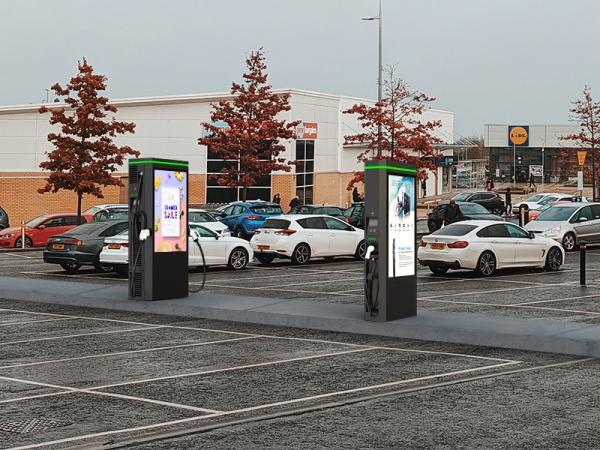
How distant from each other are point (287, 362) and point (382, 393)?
7.20 feet

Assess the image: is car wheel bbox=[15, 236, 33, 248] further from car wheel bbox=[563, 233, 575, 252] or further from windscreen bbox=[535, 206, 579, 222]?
car wheel bbox=[563, 233, 575, 252]

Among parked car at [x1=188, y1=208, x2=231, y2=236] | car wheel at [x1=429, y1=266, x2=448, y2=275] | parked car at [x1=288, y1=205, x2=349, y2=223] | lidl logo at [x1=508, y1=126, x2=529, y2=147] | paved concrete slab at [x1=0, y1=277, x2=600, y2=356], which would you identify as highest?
lidl logo at [x1=508, y1=126, x2=529, y2=147]

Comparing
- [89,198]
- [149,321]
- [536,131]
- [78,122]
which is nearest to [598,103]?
[536,131]

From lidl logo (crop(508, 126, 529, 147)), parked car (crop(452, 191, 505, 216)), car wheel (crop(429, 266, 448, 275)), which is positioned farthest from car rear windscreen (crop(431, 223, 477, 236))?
lidl logo (crop(508, 126, 529, 147))

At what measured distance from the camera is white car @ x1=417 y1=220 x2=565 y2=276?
24.1 m

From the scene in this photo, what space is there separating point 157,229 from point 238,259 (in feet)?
30.0

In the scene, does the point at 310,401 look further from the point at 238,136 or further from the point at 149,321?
the point at 238,136

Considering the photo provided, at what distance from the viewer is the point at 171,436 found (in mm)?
7988

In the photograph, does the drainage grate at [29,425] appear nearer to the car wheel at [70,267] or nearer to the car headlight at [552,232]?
the car wheel at [70,267]

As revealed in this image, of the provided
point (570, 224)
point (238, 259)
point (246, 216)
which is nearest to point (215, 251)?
point (238, 259)

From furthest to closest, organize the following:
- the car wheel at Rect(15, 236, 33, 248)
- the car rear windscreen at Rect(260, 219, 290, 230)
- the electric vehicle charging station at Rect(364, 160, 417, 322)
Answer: the car wheel at Rect(15, 236, 33, 248), the car rear windscreen at Rect(260, 219, 290, 230), the electric vehicle charging station at Rect(364, 160, 417, 322)

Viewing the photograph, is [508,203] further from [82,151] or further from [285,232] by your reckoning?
[285,232]

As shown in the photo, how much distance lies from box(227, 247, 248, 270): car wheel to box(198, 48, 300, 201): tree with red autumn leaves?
964 inches

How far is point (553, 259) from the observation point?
25.8 meters
